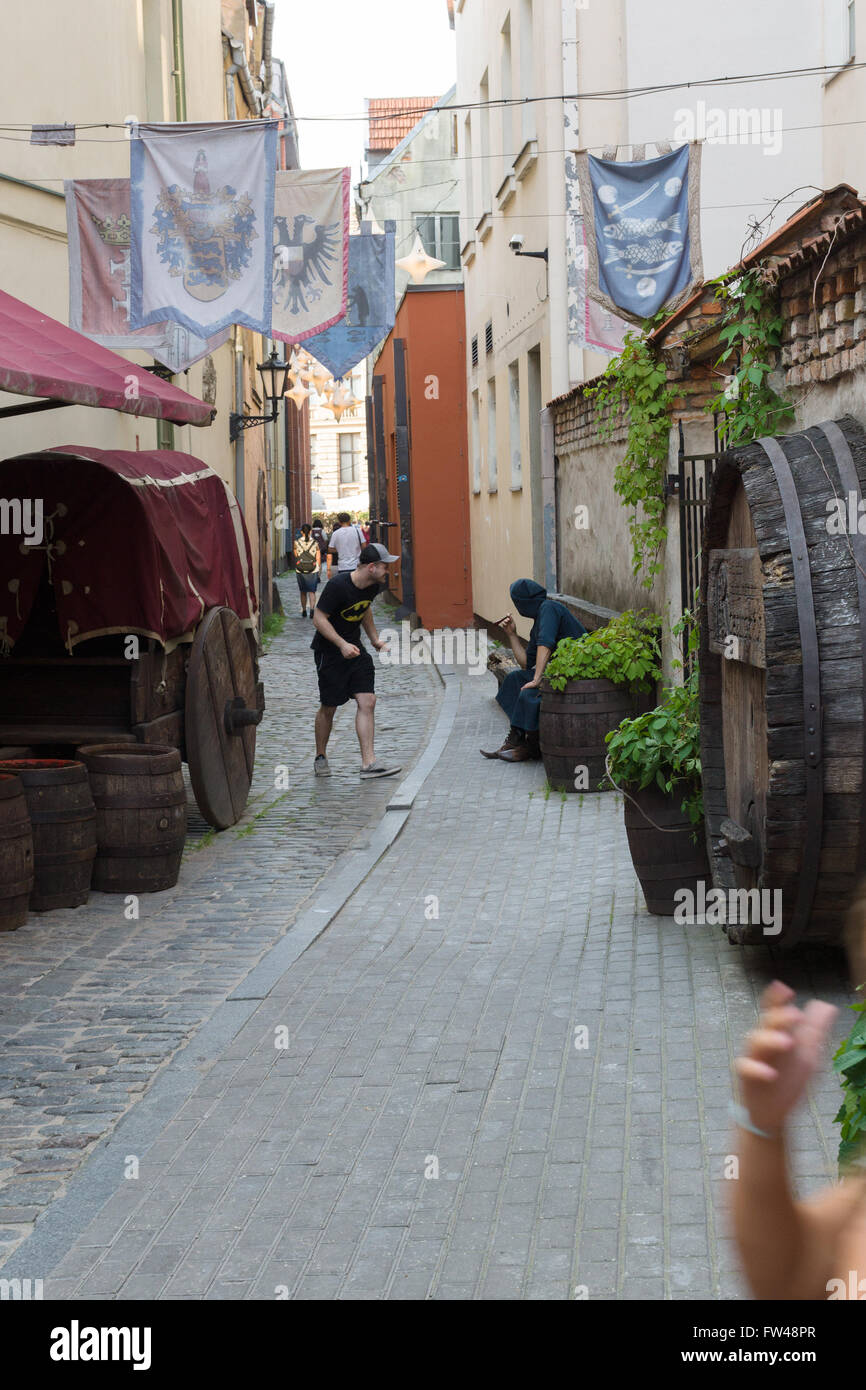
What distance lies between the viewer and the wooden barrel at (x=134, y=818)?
8.16 m

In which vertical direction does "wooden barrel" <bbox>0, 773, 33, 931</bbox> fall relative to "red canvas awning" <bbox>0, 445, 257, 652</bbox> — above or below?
below

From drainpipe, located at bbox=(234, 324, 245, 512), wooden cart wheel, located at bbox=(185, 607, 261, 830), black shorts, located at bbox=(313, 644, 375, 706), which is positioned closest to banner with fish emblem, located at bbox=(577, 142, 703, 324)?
black shorts, located at bbox=(313, 644, 375, 706)

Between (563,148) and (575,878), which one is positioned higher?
(563,148)

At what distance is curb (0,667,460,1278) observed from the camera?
408cm

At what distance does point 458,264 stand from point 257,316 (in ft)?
67.2

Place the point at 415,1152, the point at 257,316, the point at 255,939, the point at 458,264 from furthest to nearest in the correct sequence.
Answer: the point at 458,264
the point at 257,316
the point at 255,939
the point at 415,1152

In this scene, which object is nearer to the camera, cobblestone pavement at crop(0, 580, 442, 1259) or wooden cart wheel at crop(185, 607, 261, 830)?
cobblestone pavement at crop(0, 580, 442, 1259)

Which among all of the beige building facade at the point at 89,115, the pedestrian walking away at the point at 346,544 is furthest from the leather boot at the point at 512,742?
the pedestrian walking away at the point at 346,544

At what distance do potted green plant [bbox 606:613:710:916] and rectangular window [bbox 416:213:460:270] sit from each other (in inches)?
946

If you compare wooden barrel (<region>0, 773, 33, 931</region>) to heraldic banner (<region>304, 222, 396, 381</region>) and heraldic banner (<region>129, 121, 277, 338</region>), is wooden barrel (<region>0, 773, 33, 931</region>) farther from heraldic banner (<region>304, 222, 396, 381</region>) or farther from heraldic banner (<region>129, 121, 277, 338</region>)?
heraldic banner (<region>304, 222, 396, 381</region>)

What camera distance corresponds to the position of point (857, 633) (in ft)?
16.1

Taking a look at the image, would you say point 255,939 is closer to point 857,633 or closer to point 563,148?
point 857,633

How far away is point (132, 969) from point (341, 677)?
548 centimetres

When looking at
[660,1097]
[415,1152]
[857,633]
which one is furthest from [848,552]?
[415,1152]
